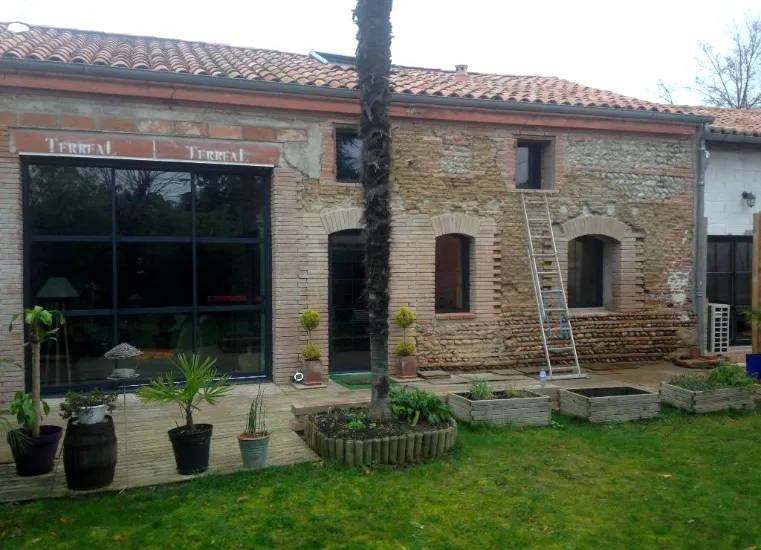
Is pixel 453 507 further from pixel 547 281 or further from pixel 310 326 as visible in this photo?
pixel 547 281

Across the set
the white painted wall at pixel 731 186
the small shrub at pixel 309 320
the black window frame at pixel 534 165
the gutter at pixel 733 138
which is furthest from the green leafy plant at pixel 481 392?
the gutter at pixel 733 138

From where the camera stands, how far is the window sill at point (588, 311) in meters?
12.3

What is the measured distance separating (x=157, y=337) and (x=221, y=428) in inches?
114

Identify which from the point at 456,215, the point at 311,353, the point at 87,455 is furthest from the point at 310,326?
the point at 87,455

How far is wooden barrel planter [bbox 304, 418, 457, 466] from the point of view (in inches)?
249

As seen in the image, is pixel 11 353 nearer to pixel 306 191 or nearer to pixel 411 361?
pixel 306 191

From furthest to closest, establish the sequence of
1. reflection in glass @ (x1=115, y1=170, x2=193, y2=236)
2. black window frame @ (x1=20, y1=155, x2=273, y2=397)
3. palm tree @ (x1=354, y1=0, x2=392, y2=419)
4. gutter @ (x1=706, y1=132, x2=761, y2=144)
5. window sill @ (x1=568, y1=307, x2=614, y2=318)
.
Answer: gutter @ (x1=706, y1=132, x2=761, y2=144) → window sill @ (x1=568, y1=307, x2=614, y2=318) → reflection in glass @ (x1=115, y1=170, x2=193, y2=236) → black window frame @ (x1=20, y1=155, x2=273, y2=397) → palm tree @ (x1=354, y1=0, x2=392, y2=419)

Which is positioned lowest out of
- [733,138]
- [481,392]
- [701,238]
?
[481,392]

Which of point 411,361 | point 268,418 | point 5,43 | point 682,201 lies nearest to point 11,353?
point 268,418

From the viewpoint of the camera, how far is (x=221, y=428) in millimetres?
7883

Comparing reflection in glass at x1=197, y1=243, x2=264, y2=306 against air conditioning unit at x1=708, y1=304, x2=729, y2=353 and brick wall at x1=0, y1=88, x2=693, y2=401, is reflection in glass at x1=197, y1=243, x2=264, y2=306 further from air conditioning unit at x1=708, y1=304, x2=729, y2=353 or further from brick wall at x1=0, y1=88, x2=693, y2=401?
air conditioning unit at x1=708, y1=304, x2=729, y2=353

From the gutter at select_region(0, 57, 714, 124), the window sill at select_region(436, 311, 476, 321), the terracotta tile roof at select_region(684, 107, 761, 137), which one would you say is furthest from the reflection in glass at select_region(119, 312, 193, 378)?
the terracotta tile roof at select_region(684, 107, 761, 137)

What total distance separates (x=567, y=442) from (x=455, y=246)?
5164mm

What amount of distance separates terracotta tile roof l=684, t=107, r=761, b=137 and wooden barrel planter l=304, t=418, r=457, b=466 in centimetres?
1005
